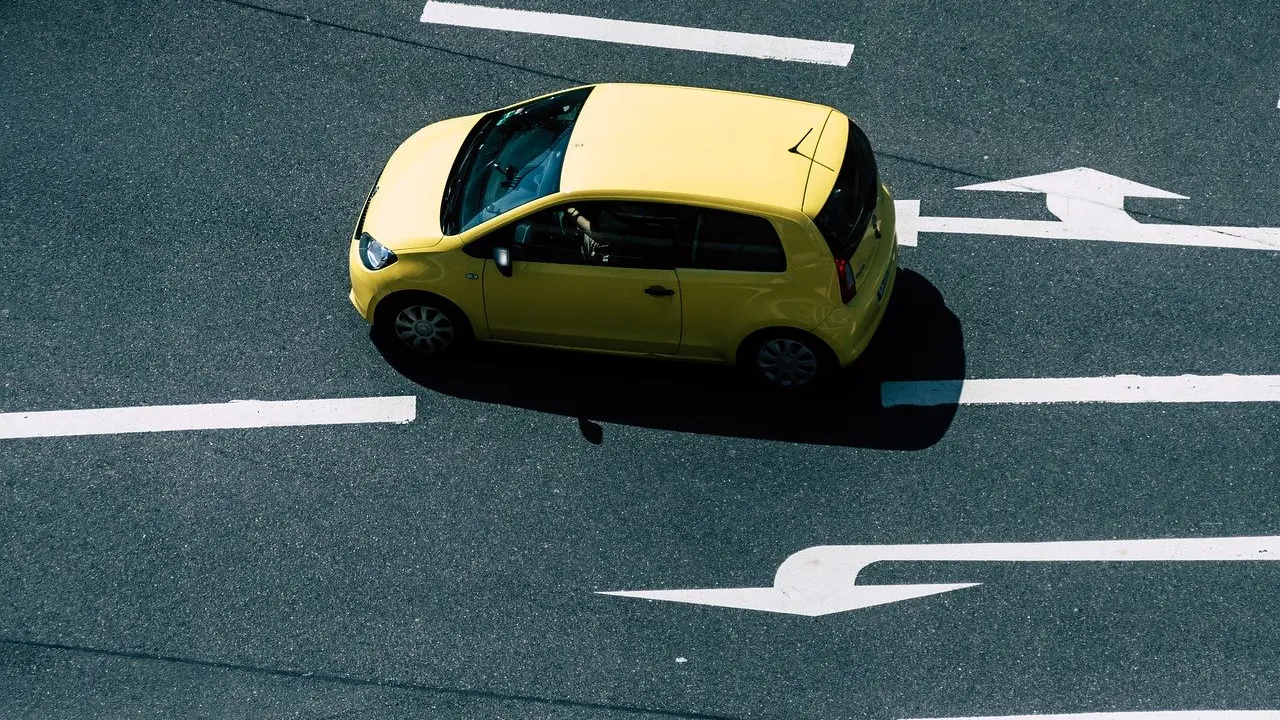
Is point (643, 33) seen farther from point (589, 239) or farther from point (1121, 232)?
point (1121, 232)

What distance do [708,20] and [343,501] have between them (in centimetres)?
520

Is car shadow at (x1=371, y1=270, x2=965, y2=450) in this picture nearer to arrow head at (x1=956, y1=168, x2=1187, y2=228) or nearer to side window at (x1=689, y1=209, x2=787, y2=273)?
side window at (x1=689, y1=209, x2=787, y2=273)

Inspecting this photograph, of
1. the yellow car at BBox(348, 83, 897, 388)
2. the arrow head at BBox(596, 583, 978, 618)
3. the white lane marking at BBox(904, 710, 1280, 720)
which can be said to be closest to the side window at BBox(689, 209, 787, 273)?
the yellow car at BBox(348, 83, 897, 388)

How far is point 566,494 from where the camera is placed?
28.6ft

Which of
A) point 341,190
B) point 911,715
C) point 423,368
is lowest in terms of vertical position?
point 911,715

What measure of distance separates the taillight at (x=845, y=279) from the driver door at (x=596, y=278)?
40.4 inches

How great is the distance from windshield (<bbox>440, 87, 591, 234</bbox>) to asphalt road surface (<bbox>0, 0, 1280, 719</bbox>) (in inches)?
46.8

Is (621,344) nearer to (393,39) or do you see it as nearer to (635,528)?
(635,528)

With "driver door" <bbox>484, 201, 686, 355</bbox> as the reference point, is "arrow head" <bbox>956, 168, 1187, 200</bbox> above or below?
above

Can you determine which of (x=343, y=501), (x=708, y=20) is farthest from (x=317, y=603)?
(x=708, y=20)

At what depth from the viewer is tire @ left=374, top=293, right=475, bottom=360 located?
9.02 metres

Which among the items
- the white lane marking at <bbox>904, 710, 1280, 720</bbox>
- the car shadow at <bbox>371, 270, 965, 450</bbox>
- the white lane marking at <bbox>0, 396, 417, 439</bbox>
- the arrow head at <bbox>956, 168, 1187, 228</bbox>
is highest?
the arrow head at <bbox>956, 168, 1187, 228</bbox>

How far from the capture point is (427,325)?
9.13m

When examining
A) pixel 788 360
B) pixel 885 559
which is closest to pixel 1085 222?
pixel 788 360
